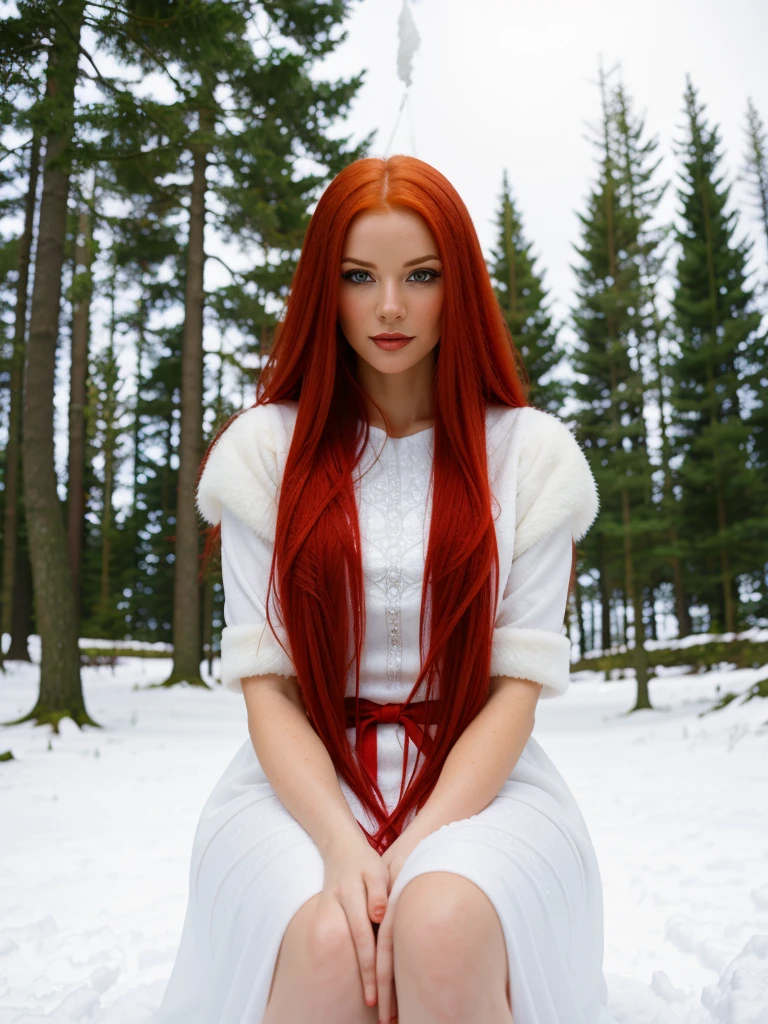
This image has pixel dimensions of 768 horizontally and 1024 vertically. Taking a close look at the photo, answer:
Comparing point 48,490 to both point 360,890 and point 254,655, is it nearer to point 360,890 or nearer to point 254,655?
point 254,655

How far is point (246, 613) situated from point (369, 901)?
24.2 inches

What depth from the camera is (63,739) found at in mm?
6770

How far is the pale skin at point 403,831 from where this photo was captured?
112 centimetres

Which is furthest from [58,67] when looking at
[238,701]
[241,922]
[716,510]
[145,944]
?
[716,510]

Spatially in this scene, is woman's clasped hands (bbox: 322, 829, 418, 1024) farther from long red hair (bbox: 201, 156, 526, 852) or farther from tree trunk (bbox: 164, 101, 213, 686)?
tree trunk (bbox: 164, 101, 213, 686)

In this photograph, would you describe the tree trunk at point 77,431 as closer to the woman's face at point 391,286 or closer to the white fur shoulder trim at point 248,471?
the white fur shoulder trim at point 248,471

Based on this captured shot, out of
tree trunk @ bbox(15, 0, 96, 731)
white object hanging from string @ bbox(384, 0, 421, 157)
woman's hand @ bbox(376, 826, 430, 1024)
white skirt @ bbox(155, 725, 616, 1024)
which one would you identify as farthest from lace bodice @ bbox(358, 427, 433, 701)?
tree trunk @ bbox(15, 0, 96, 731)

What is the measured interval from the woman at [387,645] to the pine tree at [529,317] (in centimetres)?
1092

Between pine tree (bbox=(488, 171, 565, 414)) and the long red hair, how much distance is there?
35.7 feet

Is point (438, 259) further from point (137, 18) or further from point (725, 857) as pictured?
point (137, 18)

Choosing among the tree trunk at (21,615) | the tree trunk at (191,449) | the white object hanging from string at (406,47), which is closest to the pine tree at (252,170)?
the tree trunk at (191,449)

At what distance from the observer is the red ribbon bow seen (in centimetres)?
161

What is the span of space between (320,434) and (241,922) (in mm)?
925

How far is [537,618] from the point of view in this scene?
165 centimetres
